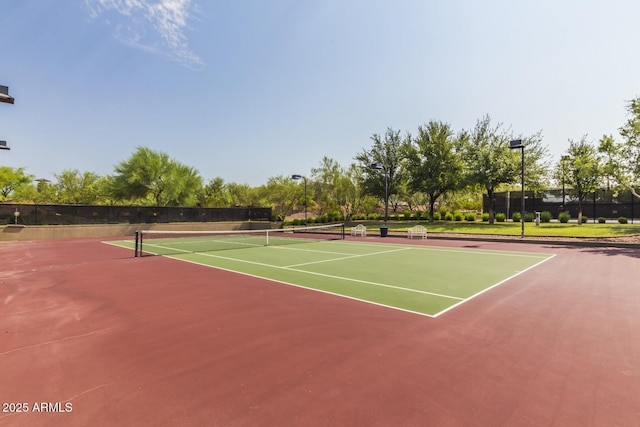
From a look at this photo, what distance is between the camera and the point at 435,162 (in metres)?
32.4

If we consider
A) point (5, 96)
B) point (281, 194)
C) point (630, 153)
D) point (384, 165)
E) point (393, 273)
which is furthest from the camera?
point (281, 194)

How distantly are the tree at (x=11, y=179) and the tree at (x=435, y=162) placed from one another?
42.5 metres

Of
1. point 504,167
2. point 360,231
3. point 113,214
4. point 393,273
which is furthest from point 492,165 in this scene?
point 113,214

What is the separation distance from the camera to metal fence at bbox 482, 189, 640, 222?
35500 millimetres

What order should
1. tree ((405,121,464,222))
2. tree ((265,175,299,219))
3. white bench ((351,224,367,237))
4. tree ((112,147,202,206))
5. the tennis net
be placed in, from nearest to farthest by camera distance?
the tennis net
white bench ((351,224,367,237))
tree ((405,121,464,222))
tree ((112,147,202,206))
tree ((265,175,299,219))

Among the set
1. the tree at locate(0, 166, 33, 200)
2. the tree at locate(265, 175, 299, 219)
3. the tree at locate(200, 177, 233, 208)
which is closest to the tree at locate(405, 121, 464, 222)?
the tree at locate(265, 175, 299, 219)

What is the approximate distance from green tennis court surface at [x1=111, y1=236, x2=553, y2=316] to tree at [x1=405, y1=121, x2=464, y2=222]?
59.5ft

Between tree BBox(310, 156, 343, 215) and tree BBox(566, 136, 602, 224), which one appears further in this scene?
tree BBox(310, 156, 343, 215)

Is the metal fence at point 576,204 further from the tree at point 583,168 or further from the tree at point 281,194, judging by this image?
the tree at point 281,194

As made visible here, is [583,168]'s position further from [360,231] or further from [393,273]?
[393,273]

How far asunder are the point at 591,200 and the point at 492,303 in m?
40.9

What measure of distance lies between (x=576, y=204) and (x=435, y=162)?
62.9 ft

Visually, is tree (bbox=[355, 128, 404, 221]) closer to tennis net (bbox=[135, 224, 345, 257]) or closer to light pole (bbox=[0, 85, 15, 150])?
tennis net (bbox=[135, 224, 345, 257])

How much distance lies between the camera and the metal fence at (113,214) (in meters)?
24.6
